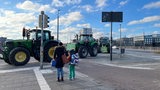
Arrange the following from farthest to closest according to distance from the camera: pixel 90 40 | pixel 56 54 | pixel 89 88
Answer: pixel 90 40 < pixel 56 54 < pixel 89 88

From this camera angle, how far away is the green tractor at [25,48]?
21.3 meters

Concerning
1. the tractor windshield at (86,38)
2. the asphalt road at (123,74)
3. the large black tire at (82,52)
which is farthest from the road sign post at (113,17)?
the asphalt road at (123,74)

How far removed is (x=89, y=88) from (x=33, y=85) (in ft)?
7.88

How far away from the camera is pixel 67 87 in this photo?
1136 cm

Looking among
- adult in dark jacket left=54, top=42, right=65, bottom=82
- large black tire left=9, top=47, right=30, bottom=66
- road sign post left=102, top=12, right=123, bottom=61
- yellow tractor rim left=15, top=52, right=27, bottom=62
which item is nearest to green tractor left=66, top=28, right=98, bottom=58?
road sign post left=102, top=12, right=123, bottom=61

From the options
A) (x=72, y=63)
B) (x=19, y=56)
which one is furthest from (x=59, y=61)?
(x=19, y=56)

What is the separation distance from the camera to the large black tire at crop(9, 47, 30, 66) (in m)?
21.0

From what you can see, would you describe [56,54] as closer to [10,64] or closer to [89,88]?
[89,88]

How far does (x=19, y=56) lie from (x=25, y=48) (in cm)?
118

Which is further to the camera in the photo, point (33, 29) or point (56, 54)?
point (33, 29)

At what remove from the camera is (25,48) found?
2242 cm

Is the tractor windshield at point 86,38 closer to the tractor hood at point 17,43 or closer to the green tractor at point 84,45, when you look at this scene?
the green tractor at point 84,45

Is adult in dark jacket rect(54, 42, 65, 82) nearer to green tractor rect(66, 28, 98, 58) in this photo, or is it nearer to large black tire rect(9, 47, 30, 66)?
large black tire rect(9, 47, 30, 66)

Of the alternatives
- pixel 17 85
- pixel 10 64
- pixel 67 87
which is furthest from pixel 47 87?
pixel 10 64
